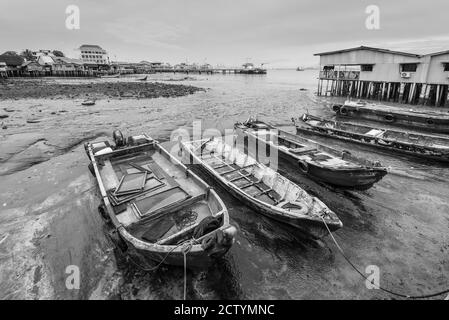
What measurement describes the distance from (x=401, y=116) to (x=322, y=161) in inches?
→ 581

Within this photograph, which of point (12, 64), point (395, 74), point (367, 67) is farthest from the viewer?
point (12, 64)

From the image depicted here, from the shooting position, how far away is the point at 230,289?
5.92 metres

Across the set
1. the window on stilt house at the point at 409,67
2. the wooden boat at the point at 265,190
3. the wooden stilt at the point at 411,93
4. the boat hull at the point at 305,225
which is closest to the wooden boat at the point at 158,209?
the wooden boat at the point at 265,190

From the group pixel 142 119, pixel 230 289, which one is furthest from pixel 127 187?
pixel 142 119

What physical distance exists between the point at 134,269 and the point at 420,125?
77.2 ft

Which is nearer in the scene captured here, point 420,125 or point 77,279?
point 77,279

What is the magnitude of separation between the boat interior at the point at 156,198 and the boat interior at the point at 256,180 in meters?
1.62

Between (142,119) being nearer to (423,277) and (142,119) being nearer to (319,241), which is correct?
(319,241)

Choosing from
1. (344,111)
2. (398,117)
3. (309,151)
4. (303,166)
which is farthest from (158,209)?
(344,111)

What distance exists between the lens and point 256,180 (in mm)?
9641

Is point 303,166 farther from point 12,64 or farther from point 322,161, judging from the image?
point 12,64

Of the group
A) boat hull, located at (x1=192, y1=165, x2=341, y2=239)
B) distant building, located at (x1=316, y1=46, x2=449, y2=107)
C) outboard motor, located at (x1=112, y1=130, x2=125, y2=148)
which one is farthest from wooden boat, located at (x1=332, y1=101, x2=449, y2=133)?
outboard motor, located at (x1=112, y1=130, x2=125, y2=148)

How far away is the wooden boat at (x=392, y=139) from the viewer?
12.6 m

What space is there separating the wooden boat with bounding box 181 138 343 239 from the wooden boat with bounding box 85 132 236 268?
1.54m
